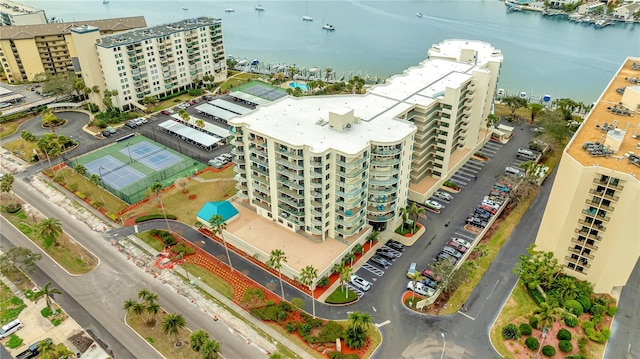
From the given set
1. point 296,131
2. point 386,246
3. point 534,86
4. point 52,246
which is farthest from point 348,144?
point 534,86

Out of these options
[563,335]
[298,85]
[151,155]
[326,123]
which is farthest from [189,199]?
[563,335]

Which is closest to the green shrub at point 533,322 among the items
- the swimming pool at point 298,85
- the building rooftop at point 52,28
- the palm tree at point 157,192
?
the palm tree at point 157,192

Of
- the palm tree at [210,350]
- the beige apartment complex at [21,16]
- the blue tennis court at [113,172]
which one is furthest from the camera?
the beige apartment complex at [21,16]

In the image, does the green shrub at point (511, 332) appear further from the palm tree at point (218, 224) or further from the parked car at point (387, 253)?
the palm tree at point (218, 224)

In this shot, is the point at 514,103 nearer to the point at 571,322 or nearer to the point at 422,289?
the point at 571,322

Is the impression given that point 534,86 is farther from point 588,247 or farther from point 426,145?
point 588,247

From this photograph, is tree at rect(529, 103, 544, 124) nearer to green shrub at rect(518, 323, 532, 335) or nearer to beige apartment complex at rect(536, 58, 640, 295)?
beige apartment complex at rect(536, 58, 640, 295)
